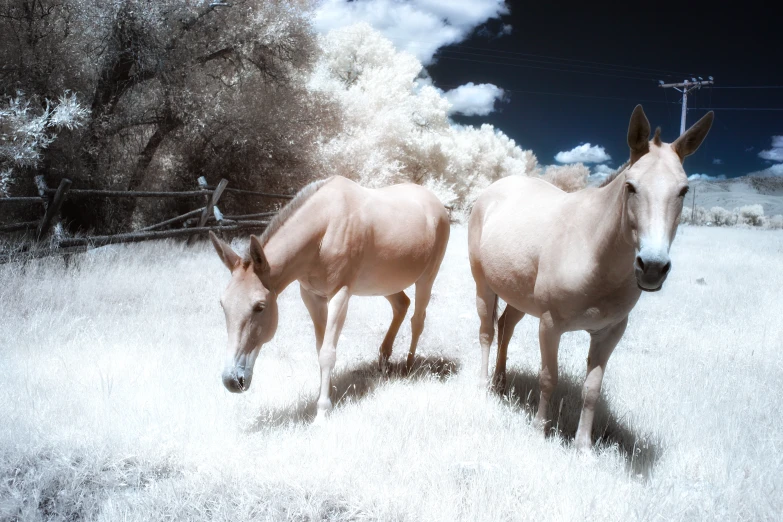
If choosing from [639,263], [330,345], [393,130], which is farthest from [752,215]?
[330,345]

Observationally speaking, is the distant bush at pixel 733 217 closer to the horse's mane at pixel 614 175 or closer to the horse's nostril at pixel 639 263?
the horse's mane at pixel 614 175

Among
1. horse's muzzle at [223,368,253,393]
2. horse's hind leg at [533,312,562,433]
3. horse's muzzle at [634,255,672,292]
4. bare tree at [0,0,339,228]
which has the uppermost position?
bare tree at [0,0,339,228]

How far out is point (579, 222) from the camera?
2.69 meters

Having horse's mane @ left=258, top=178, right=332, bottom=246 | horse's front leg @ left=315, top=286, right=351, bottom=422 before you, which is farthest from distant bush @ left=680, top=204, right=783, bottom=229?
horse's mane @ left=258, top=178, right=332, bottom=246

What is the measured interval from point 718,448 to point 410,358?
8.11ft

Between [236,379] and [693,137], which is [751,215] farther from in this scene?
[236,379]

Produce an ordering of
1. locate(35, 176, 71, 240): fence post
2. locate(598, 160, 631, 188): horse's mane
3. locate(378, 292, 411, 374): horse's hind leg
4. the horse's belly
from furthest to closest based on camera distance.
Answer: locate(35, 176, 71, 240): fence post, locate(378, 292, 411, 374): horse's hind leg, the horse's belly, locate(598, 160, 631, 188): horse's mane

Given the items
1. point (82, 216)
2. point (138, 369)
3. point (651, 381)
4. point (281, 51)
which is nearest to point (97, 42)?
point (82, 216)

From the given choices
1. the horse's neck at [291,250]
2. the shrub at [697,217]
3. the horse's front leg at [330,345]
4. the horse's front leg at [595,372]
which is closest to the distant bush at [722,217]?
the shrub at [697,217]

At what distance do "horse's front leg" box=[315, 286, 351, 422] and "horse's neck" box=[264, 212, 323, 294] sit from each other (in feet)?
1.12

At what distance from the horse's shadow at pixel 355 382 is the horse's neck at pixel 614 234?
6.67ft

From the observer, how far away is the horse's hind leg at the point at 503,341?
3947 mm

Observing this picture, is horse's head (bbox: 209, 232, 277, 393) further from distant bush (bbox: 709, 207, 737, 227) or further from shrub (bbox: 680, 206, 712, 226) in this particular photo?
distant bush (bbox: 709, 207, 737, 227)

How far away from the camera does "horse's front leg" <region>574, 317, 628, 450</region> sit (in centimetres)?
280
